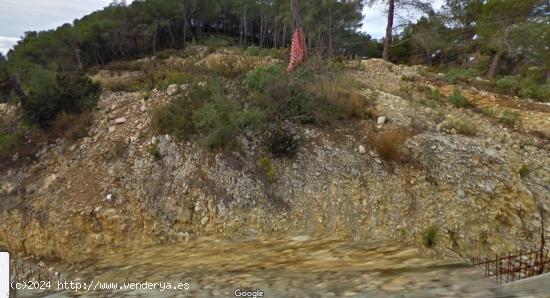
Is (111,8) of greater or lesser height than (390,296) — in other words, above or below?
above

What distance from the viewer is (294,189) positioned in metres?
5.98

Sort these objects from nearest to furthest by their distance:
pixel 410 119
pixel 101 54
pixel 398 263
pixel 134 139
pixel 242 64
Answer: pixel 398 263
pixel 134 139
pixel 410 119
pixel 242 64
pixel 101 54

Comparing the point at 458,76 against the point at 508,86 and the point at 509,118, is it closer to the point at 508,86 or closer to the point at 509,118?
the point at 508,86

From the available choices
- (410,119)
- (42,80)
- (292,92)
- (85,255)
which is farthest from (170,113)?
(410,119)

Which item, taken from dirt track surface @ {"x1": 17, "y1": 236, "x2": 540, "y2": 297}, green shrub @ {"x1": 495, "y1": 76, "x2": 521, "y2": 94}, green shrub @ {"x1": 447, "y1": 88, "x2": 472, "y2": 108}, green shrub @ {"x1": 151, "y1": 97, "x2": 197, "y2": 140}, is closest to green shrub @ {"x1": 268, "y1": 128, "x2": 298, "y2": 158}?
green shrub @ {"x1": 151, "y1": 97, "x2": 197, "y2": 140}

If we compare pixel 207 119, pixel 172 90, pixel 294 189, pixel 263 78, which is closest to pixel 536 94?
pixel 263 78

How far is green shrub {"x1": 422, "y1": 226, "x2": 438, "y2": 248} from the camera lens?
5.02 metres

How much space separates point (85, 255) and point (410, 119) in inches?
246

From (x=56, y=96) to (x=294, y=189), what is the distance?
5636 millimetres

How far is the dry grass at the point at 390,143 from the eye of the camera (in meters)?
6.36

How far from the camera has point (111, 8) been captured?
30109 mm

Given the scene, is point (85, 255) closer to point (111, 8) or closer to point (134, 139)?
point (134, 139)

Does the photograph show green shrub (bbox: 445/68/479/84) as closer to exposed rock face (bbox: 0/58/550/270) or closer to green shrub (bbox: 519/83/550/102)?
green shrub (bbox: 519/83/550/102)

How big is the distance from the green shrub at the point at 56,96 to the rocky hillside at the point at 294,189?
916 mm
